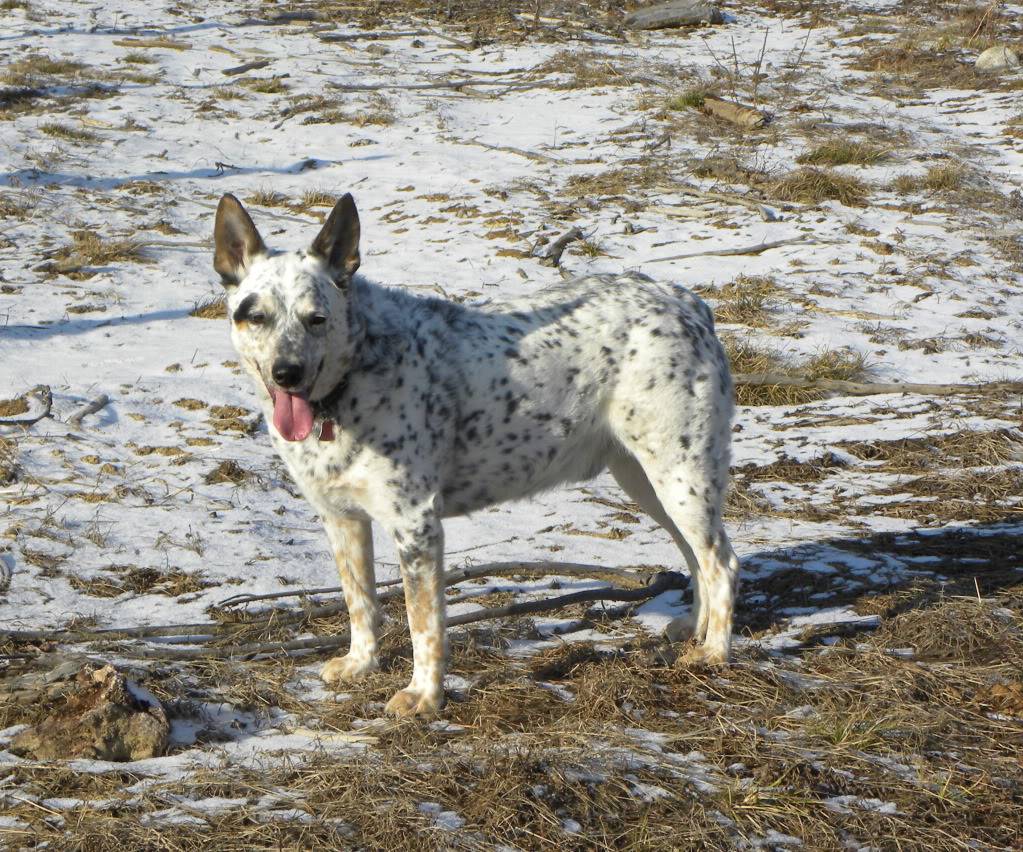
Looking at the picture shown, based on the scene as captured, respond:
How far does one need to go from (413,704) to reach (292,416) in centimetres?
123

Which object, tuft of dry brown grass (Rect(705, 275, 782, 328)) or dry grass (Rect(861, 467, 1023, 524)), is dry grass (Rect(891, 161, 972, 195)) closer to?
tuft of dry brown grass (Rect(705, 275, 782, 328))

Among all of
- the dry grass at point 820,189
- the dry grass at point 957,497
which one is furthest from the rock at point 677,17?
the dry grass at point 957,497

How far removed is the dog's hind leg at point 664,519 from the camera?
5398mm

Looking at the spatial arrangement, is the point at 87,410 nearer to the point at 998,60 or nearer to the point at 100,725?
the point at 100,725

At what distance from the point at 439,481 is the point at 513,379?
0.57 m

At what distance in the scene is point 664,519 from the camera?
227 inches

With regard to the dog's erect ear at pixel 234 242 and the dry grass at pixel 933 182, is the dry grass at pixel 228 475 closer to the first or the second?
the dog's erect ear at pixel 234 242

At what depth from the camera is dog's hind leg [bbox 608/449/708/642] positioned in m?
5.40

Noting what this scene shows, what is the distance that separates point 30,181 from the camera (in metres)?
13.0

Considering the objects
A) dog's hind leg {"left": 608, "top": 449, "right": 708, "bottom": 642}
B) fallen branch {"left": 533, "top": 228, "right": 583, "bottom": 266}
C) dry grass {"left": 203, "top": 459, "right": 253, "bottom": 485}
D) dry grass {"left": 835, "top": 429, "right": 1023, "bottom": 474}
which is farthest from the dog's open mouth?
fallen branch {"left": 533, "top": 228, "right": 583, "bottom": 266}

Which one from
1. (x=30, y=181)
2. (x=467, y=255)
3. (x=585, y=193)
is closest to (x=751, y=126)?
(x=585, y=193)

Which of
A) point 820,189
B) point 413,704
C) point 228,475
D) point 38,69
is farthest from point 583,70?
point 413,704

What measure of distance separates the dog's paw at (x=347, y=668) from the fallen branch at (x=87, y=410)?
371cm

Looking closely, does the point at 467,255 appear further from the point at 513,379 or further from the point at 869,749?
the point at 869,749
